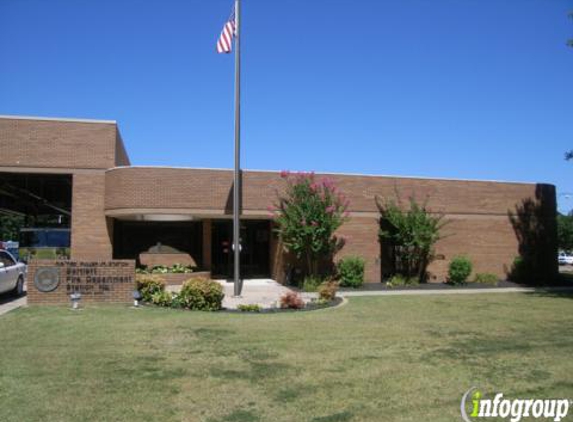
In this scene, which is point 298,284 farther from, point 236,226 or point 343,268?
point 236,226

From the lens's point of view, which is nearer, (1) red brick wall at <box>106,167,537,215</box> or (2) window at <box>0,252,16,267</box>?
(2) window at <box>0,252,16,267</box>

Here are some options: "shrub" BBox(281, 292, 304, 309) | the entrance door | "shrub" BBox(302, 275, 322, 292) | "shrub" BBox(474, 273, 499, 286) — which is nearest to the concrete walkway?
"shrub" BBox(281, 292, 304, 309)

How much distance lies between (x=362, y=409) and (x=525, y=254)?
2441 cm

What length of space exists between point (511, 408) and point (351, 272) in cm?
1619

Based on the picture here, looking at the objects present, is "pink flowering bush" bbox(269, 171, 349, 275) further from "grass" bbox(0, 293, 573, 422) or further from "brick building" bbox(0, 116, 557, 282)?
"grass" bbox(0, 293, 573, 422)

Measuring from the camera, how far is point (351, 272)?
22.6 metres

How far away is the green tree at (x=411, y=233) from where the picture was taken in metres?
24.1

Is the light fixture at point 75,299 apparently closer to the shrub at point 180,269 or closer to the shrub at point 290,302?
the shrub at point 290,302

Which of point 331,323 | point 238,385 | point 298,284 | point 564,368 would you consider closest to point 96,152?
point 298,284

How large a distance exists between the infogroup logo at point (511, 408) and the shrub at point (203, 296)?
9.09 m

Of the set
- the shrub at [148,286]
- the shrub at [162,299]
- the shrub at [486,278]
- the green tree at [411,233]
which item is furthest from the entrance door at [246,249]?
the shrub at [162,299]

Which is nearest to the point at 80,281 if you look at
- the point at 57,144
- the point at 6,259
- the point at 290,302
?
the point at 6,259

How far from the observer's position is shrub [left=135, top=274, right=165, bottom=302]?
15984 mm

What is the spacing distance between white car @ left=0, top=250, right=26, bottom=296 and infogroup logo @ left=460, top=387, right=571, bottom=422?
14813mm
